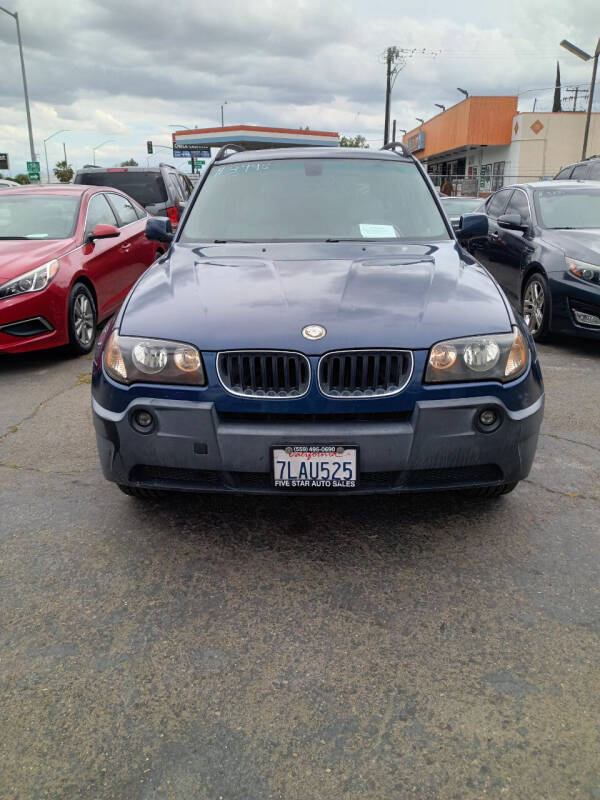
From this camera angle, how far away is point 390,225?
405 centimetres

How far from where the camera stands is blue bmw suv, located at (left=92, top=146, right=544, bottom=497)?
258 centimetres

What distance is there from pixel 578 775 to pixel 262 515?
5.75 ft

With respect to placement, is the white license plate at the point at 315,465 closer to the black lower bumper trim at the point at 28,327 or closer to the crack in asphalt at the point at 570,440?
the crack in asphalt at the point at 570,440

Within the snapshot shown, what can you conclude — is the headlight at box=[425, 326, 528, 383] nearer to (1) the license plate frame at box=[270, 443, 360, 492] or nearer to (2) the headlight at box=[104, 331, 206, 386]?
(1) the license plate frame at box=[270, 443, 360, 492]

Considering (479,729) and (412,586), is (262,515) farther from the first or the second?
(479,729)

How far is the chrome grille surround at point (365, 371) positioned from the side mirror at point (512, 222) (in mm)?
5330

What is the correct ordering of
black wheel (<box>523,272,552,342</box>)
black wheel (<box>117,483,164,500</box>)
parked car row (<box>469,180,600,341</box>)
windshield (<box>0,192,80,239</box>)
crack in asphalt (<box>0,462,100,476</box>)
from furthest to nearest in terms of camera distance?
1. windshield (<box>0,192,80,239</box>)
2. black wheel (<box>523,272,552,342</box>)
3. parked car row (<box>469,180,600,341</box>)
4. crack in asphalt (<box>0,462,100,476</box>)
5. black wheel (<box>117,483,164,500</box>)

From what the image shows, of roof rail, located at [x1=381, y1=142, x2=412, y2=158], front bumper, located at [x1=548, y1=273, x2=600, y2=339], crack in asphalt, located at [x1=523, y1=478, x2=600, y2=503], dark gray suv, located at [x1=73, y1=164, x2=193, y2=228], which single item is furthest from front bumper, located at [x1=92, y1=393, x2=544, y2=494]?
dark gray suv, located at [x1=73, y1=164, x2=193, y2=228]

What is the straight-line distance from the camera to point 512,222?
24.2 ft

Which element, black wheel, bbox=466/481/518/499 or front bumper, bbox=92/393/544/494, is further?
black wheel, bbox=466/481/518/499

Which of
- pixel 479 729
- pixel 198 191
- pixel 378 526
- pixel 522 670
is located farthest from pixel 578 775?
pixel 198 191

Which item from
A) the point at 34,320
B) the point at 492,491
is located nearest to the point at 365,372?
the point at 492,491

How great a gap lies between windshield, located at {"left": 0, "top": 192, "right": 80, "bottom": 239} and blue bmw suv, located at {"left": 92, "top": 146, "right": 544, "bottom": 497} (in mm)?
4265

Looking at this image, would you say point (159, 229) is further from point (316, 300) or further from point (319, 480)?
point (319, 480)
